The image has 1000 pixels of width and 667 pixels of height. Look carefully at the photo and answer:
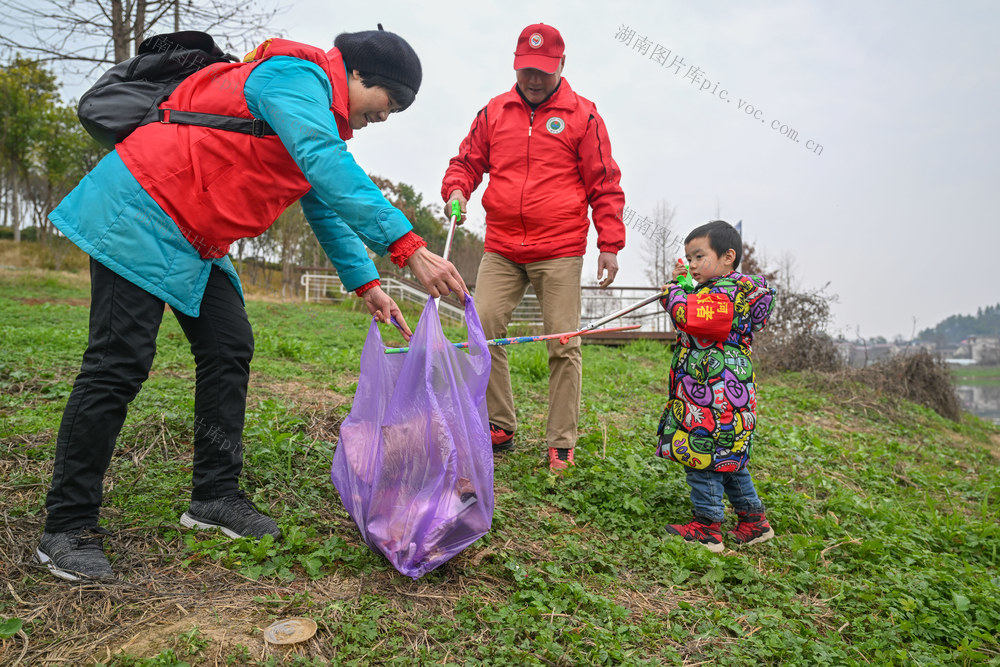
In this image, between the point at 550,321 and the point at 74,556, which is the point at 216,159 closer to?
the point at 74,556

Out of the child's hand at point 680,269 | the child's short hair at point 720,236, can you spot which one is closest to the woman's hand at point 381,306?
the child's hand at point 680,269

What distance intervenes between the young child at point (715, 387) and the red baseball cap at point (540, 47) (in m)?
1.16

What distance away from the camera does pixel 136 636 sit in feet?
4.92

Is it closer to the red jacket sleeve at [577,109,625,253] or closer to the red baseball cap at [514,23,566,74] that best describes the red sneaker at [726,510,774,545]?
the red jacket sleeve at [577,109,625,253]

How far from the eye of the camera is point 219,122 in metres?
1.82

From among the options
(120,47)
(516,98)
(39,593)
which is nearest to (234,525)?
(39,593)

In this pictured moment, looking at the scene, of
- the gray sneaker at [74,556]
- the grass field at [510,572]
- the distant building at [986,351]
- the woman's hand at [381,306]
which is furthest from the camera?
the distant building at [986,351]

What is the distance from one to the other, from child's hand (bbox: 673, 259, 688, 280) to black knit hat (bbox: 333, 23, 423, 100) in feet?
4.31

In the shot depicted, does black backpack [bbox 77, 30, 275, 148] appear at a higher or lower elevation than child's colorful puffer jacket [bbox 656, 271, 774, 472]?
higher

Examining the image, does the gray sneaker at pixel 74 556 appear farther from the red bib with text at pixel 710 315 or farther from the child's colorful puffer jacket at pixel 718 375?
the red bib with text at pixel 710 315

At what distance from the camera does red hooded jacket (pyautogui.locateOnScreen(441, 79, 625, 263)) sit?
10.2ft

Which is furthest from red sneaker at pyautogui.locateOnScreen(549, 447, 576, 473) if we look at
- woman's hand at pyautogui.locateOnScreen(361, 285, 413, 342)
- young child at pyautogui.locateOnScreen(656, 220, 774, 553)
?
woman's hand at pyautogui.locateOnScreen(361, 285, 413, 342)

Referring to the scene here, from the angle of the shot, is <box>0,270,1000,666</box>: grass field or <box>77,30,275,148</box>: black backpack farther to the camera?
<box>77,30,275,148</box>: black backpack

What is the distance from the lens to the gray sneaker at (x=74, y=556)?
169 cm
